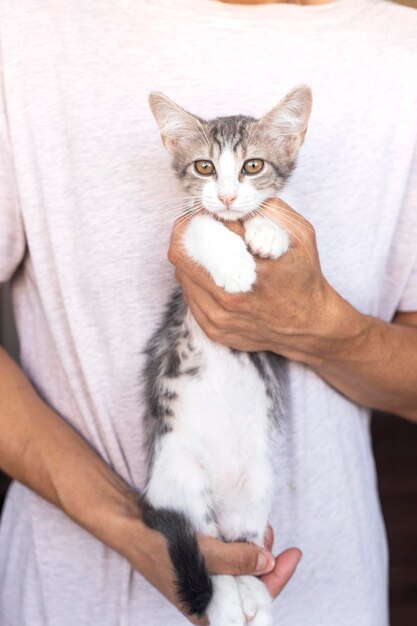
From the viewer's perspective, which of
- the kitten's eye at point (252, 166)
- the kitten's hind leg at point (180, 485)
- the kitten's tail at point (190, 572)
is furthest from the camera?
the kitten's eye at point (252, 166)

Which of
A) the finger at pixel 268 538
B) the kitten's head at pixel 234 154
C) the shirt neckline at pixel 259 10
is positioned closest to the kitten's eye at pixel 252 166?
the kitten's head at pixel 234 154

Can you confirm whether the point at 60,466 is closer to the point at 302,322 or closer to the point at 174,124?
the point at 302,322

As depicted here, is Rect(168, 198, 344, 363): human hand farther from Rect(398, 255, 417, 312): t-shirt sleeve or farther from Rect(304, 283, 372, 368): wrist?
Rect(398, 255, 417, 312): t-shirt sleeve

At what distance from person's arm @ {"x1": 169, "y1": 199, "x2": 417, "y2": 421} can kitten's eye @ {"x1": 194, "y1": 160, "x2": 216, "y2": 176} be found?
14cm

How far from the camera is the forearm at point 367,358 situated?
1.36 metres

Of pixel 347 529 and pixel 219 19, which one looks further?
pixel 347 529

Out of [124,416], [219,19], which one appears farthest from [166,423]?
[219,19]

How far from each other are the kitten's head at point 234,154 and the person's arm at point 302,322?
0.22 ft

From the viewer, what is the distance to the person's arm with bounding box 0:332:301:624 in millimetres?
1299

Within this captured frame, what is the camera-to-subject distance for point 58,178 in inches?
54.0

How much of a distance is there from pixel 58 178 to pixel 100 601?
0.72 metres

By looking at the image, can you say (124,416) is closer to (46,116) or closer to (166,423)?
(166,423)

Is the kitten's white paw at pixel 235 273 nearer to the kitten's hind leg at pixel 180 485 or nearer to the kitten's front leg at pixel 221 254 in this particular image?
the kitten's front leg at pixel 221 254

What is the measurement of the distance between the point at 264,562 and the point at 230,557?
0.23 ft
